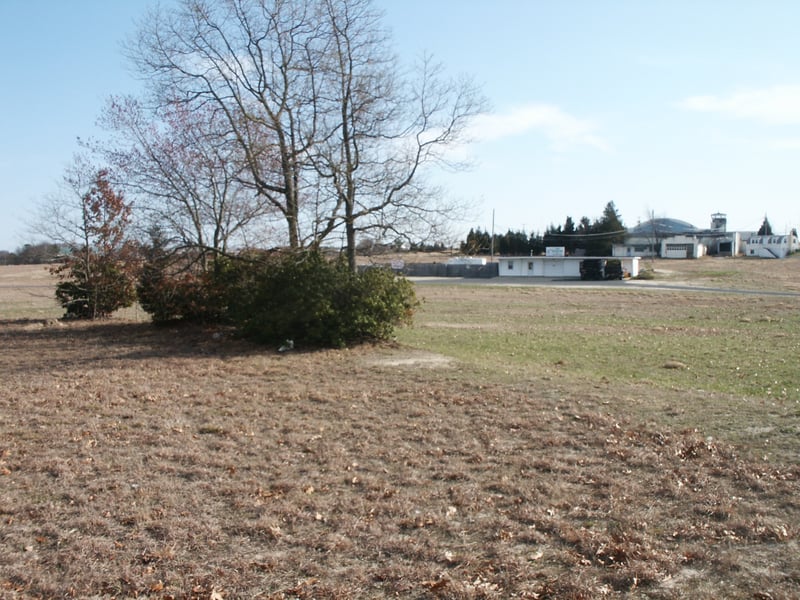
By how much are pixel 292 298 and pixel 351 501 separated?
32.2 feet

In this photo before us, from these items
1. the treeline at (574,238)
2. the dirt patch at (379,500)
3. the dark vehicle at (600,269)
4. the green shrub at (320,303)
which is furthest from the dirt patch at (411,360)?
the treeline at (574,238)

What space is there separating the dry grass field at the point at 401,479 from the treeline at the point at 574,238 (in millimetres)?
78642

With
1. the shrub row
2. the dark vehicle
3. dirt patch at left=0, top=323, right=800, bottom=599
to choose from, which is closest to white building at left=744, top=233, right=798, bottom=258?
the dark vehicle

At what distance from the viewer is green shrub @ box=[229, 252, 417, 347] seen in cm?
1446

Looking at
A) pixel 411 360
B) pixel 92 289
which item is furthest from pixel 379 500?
pixel 92 289

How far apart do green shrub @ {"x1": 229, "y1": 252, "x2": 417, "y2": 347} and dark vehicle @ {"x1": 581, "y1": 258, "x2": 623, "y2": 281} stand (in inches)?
1649

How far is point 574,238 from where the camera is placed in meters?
92.2

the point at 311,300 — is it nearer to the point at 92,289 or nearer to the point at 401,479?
the point at 401,479

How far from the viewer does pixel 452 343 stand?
1566 cm

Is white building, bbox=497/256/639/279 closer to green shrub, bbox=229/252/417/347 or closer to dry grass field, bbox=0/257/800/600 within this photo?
green shrub, bbox=229/252/417/347

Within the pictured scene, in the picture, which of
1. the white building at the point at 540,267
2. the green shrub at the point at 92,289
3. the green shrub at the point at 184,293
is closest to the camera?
the green shrub at the point at 184,293

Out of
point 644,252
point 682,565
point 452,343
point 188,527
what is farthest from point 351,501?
point 644,252

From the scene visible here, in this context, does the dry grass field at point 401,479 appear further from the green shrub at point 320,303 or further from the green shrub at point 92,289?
the green shrub at point 92,289

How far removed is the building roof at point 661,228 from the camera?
3723 inches
